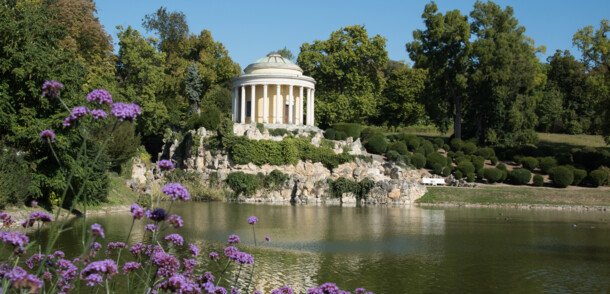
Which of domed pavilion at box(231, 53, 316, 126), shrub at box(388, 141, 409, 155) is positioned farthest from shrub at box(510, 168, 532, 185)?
domed pavilion at box(231, 53, 316, 126)

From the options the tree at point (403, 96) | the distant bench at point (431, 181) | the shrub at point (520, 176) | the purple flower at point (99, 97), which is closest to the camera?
the purple flower at point (99, 97)

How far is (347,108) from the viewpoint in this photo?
5412cm

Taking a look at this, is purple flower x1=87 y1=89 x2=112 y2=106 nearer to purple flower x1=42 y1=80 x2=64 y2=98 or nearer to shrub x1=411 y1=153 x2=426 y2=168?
purple flower x1=42 y1=80 x2=64 y2=98

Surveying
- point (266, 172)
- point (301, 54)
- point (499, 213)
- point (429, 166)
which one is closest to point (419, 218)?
point (499, 213)

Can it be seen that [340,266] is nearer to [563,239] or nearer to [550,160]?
[563,239]

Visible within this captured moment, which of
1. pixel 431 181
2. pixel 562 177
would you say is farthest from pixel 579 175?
pixel 431 181

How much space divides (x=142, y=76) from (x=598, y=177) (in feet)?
120

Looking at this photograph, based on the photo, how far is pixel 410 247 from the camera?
19.6m

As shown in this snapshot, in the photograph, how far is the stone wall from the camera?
3891cm

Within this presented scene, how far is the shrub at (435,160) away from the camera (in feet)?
151

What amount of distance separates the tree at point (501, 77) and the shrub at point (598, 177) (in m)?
9.21

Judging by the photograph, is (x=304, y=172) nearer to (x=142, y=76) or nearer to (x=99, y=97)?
(x=142, y=76)

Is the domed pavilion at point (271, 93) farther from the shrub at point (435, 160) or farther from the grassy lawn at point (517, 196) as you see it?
the grassy lawn at point (517, 196)

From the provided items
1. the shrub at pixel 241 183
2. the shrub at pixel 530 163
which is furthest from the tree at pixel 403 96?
the shrub at pixel 241 183
